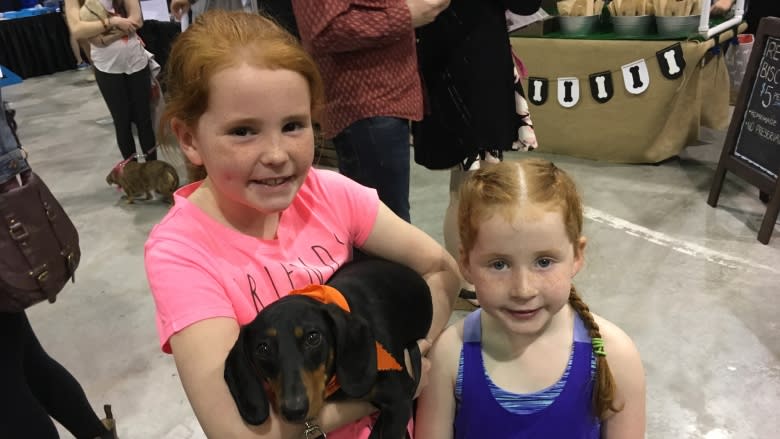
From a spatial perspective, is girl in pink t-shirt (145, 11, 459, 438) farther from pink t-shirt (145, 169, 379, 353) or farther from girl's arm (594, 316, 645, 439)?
girl's arm (594, 316, 645, 439)

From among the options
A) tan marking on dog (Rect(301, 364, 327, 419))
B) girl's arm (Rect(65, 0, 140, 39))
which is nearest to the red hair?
tan marking on dog (Rect(301, 364, 327, 419))

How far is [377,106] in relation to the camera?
159cm

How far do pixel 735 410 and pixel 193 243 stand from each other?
6.07 ft

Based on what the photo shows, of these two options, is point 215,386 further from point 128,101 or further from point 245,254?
point 128,101

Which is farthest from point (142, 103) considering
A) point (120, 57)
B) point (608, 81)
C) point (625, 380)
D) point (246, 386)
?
point (625, 380)

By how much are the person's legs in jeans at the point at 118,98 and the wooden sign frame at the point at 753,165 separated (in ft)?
11.5

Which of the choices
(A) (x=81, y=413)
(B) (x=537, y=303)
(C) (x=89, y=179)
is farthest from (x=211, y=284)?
(C) (x=89, y=179)

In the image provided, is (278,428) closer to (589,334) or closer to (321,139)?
(589,334)

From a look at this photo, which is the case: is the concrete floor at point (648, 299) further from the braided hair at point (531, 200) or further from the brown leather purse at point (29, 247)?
the braided hair at point (531, 200)

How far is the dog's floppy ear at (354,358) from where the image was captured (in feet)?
2.74

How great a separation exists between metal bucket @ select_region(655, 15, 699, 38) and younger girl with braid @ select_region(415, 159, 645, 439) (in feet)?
9.90

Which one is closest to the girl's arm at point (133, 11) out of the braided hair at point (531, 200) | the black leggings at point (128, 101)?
the black leggings at point (128, 101)

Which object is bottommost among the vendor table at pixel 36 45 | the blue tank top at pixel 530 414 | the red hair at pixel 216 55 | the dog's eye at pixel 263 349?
the vendor table at pixel 36 45

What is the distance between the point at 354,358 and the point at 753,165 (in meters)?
Answer: 2.96
